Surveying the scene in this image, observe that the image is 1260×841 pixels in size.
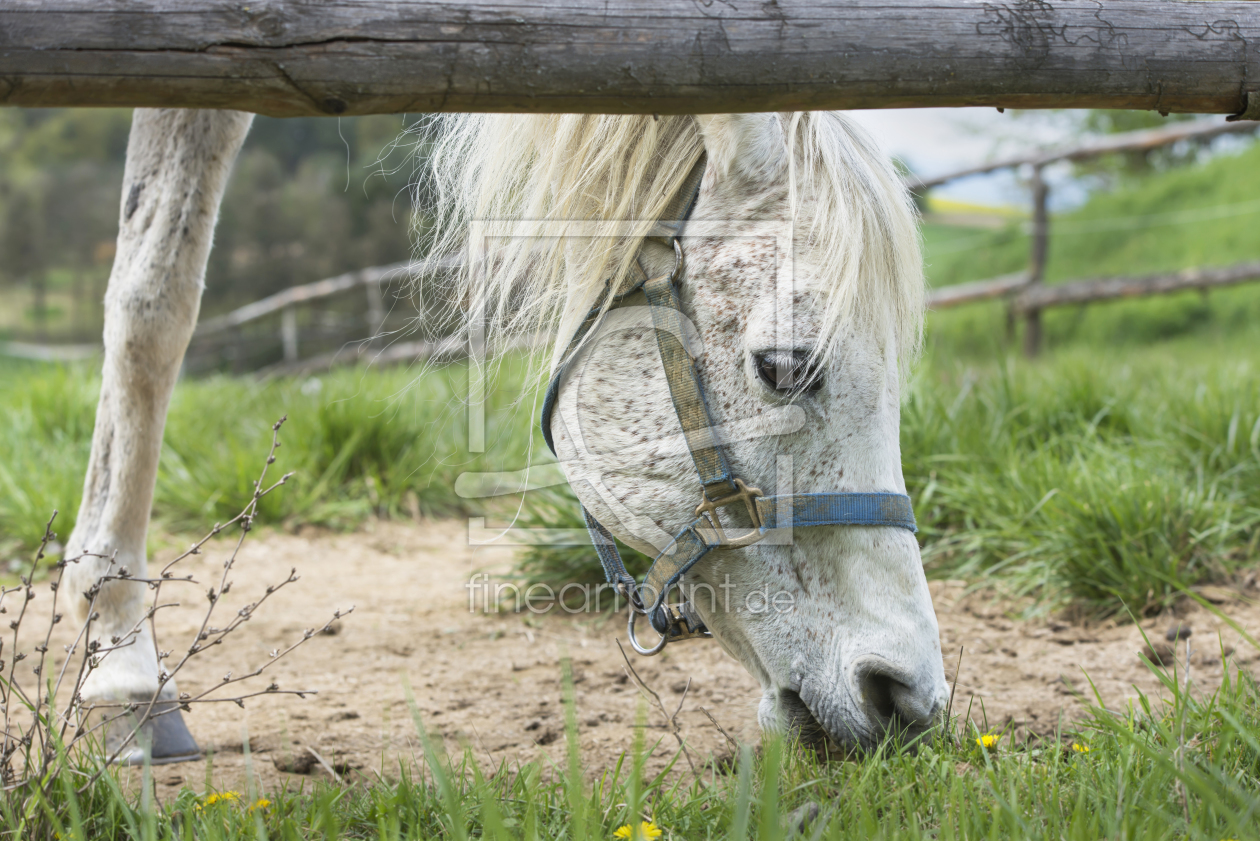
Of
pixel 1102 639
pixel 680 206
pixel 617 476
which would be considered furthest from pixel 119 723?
pixel 1102 639

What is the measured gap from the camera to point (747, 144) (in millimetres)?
1606

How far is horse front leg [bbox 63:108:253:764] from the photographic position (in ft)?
7.07

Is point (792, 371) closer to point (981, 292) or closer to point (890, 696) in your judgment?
point (890, 696)

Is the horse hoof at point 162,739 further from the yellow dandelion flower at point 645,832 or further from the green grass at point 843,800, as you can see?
the yellow dandelion flower at point 645,832

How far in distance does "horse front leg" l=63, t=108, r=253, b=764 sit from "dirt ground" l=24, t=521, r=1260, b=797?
386 mm

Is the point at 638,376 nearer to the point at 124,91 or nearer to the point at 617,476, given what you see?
the point at 617,476

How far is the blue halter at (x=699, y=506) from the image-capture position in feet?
5.03

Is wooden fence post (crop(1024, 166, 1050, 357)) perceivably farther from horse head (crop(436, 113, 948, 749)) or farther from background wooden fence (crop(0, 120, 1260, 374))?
horse head (crop(436, 113, 948, 749))

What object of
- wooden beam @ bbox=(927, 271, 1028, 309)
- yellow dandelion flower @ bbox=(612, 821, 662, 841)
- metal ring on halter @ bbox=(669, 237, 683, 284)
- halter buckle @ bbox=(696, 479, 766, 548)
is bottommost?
yellow dandelion flower @ bbox=(612, 821, 662, 841)

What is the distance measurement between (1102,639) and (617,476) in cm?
169

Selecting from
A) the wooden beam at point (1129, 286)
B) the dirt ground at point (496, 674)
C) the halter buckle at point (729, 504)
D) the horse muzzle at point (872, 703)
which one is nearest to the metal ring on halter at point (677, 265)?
the halter buckle at point (729, 504)

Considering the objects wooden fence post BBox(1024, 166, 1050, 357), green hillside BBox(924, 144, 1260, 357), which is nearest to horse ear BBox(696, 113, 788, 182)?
green hillside BBox(924, 144, 1260, 357)

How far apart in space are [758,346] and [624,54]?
0.55 m

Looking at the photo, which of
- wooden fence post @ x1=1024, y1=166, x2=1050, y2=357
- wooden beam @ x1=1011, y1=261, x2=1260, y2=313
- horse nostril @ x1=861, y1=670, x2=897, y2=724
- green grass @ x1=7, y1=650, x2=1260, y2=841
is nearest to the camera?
green grass @ x1=7, y1=650, x2=1260, y2=841
